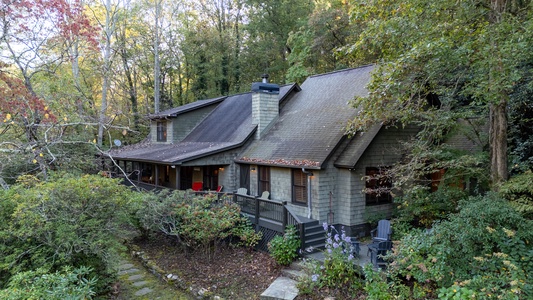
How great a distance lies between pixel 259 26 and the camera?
2614 centimetres

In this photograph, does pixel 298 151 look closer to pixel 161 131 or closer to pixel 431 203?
pixel 431 203

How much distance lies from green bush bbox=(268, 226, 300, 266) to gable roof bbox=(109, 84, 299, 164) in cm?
521

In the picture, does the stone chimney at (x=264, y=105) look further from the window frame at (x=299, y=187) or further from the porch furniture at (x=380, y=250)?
the porch furniture at (x=380, y=250)

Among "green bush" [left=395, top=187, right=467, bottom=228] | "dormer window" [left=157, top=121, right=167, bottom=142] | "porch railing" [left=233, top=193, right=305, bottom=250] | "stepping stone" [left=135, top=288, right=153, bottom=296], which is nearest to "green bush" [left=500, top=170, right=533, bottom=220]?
"green bush" [left=395, top=187, right=467, bottom=228]

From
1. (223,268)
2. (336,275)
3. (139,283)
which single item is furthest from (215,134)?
(336,275)

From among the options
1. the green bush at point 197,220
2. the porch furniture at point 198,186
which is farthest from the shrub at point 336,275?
the porch furniture at point 198,186

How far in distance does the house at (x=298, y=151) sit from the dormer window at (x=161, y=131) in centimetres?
72

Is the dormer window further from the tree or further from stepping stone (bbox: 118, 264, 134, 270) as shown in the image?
the tree

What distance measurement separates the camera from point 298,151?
11.1 m

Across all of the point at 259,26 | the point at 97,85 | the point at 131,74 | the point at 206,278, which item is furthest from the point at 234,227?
the point at 131,74

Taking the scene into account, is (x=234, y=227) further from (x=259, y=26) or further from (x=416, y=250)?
(x=259, y=26)

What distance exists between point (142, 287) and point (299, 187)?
5.60 metres

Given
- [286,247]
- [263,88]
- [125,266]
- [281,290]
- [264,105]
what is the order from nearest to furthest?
[281,290], [286,247], [125,266], [263,88], [264,105]

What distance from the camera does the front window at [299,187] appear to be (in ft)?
35.2
